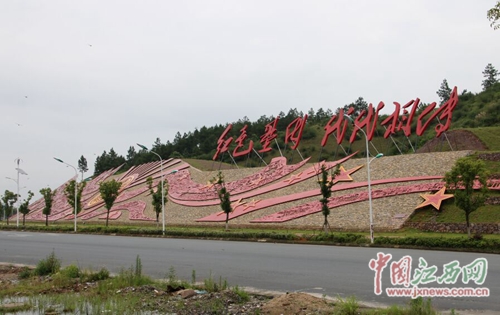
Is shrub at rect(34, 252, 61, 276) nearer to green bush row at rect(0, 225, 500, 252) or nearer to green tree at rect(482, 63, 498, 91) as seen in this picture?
green bush row at rect(0, 225, 500, 252)

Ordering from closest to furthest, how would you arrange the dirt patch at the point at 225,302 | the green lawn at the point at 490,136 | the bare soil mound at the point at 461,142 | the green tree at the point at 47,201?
the dirt patch at the point at 225,302 → the green lawn at the point at 490,136 → the bare soil mound at the point at 461,142 → the green tree at the point at 47,201

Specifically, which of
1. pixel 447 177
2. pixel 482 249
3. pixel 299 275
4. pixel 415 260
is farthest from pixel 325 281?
pixel 447 177

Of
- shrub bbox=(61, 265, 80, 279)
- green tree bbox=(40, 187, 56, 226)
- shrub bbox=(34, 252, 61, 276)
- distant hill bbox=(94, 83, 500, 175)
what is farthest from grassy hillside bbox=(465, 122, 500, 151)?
green tree bbox=(40, 187, 56, 226)

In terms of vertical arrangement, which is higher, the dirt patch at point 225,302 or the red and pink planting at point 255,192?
the red and pink planting at point 255,192

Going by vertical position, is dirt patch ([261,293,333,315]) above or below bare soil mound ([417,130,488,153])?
below

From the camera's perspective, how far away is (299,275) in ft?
39.0

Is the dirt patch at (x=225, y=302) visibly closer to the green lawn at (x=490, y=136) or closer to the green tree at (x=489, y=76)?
the green lawn at (x=490, y=136)

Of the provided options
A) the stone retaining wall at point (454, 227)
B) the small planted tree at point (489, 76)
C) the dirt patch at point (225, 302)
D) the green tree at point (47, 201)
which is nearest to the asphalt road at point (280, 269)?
the dirt patch at point (225, 302)

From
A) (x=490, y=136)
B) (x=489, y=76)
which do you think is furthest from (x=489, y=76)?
(x=490, y=136)

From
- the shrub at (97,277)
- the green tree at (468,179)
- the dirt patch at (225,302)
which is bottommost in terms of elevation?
the dirt patch at (225,302)

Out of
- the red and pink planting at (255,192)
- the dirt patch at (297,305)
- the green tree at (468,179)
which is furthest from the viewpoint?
the red and pink planting at (255,192)

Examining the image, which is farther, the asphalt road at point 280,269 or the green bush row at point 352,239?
the green bush row at point 352,239

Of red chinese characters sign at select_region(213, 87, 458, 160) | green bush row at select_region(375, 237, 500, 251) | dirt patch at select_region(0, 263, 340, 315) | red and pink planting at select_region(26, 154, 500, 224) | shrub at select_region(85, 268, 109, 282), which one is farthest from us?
red chinese characters sign at select_region(213, 87, 458, 160)

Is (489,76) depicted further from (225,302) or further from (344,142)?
(225,302)
